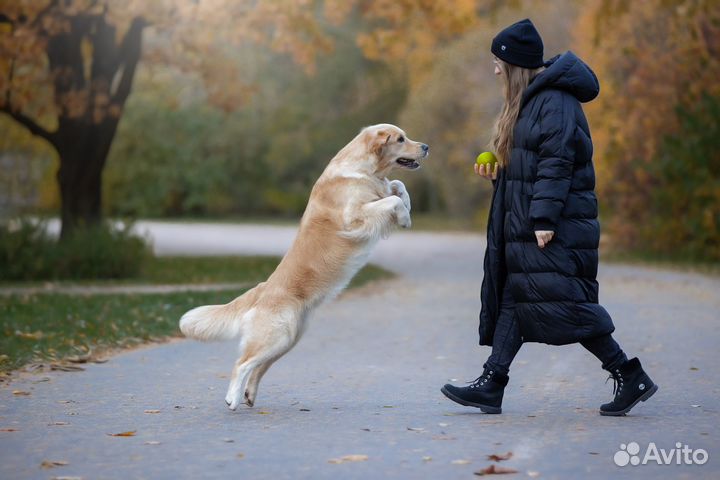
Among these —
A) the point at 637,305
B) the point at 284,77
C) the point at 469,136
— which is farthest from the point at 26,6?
the point at 284,77

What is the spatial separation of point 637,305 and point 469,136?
22.4 metres

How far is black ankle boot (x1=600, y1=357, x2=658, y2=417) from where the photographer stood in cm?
704

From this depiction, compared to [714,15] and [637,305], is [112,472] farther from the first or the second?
[714,15]

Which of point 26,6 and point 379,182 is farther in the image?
point 26,6

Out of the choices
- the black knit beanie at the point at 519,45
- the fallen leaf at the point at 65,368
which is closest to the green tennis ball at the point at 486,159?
the black knit beanie at the point at 519,45

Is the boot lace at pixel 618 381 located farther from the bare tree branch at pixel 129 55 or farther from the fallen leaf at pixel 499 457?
the bare tree branch at pixel 129 55

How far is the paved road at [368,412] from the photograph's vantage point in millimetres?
5863

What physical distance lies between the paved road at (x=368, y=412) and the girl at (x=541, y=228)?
0.44 metres

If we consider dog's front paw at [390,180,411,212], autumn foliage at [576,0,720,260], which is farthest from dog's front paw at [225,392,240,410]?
autumn foliage at [576,0,720,260]

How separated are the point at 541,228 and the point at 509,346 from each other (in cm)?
82

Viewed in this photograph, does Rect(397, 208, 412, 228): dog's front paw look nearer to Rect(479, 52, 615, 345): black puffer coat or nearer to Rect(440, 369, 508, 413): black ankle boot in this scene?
Rect(479, 52, 615, 345): black puffer coat

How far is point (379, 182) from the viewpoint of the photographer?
26.6 feet

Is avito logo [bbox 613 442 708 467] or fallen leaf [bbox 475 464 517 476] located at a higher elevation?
avito logo [bbox 613 442 708 467]

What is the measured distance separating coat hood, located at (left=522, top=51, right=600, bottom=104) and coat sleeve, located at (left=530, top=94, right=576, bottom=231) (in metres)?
0.12
